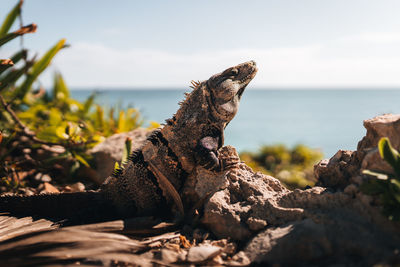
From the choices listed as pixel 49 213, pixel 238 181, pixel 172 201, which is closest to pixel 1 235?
pixel 49 213

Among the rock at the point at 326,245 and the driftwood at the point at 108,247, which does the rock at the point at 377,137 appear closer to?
the rock at the point at 326,245

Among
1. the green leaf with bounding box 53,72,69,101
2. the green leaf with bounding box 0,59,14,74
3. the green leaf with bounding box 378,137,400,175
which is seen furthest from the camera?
the green leaf with bounding box 53,72,69,101

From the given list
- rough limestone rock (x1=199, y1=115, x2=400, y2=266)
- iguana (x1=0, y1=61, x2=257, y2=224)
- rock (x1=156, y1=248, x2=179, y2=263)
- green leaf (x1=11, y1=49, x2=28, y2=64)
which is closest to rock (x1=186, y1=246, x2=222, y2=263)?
rock (x1=156, y1=248, x2=179, y2=263)

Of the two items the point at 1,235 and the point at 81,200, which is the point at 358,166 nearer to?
the point at 81,200

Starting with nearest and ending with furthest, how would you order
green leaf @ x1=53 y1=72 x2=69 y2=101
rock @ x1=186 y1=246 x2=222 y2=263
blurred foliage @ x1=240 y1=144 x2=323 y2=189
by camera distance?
rock @ x1=186 y1=246 x2=222 y2=263, green leaf @ x1=53 y1=72 x2=69 y2=101, blurred foliage @ x1=240 y1=144 x2=323 y2=189

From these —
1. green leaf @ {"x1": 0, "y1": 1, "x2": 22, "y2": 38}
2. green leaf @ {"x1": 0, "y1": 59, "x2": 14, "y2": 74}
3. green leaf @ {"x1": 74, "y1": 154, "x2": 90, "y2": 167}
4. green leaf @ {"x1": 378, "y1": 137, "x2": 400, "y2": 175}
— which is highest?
green leaf @ {"x1": 0, "y1": 1, "x2": 22, "y2": 38}

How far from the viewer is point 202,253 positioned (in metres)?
2.38

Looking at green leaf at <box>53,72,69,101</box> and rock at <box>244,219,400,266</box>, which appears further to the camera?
green leaf at <box>53,72,69,101</box>

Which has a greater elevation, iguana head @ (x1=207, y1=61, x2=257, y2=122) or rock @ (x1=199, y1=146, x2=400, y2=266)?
iguana head @ (x1=207, y1=61, x2=257, y2=122)

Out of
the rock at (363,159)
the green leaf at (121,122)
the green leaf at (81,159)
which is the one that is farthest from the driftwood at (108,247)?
the green leaf at (121,122)

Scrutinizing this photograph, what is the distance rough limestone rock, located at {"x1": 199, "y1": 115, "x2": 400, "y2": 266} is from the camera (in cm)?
216

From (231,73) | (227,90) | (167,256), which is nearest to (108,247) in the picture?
(167,256)

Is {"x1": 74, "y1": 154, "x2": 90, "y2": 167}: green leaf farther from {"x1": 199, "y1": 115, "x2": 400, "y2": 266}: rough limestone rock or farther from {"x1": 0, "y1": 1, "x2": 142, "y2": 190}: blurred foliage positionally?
{"x1": 199, "y1": 115, "x2": 400, "y2": 266}: rough limestone rock

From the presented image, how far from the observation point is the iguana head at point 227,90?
3240 millimetres
